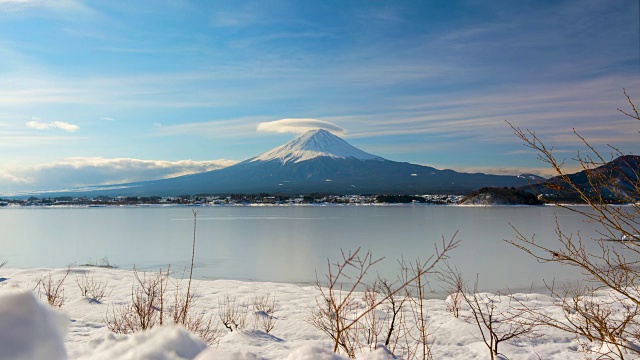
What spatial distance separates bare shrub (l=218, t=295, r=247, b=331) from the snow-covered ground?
105 millimetres

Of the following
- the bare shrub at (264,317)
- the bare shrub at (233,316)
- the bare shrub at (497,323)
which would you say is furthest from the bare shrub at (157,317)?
the bare shrub at (497,323)

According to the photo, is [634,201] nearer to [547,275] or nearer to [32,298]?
[32,298]

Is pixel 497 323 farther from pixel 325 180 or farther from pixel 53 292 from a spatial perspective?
pixel 325 180

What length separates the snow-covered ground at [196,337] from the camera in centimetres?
94

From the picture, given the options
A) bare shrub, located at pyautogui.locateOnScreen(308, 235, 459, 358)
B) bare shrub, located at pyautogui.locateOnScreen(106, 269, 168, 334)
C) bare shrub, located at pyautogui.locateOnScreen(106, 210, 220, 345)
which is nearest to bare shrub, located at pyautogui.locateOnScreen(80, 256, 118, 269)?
bare shrub, located at pyautogui.locateOnScreen(106, 210, 220, 345)

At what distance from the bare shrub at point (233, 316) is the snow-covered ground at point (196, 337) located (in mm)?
105

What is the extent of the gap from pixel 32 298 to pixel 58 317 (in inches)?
3.3

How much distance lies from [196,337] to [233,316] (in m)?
5.17

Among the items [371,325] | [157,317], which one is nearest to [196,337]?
[371,325]

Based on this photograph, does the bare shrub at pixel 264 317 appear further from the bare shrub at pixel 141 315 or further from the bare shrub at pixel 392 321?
the bare shrub at pixel 392 321

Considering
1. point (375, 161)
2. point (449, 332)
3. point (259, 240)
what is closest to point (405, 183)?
point (375, 161)

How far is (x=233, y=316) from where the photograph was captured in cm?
602

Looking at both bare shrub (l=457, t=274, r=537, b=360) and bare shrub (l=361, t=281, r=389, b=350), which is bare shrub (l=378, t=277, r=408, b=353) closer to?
bare shrub (l=361, t=281, r=389, b=350)

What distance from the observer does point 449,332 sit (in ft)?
19.1
